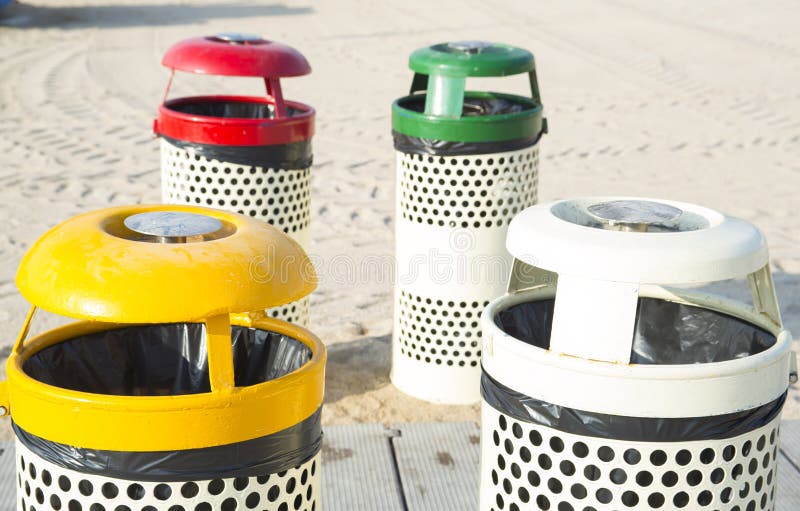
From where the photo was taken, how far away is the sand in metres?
5.47

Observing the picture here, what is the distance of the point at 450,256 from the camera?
13.0 feet

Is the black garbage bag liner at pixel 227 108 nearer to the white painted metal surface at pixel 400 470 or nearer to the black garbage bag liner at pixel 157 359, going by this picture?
the white painted metal surface at pixel 400 470

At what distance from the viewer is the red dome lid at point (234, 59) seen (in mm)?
3758

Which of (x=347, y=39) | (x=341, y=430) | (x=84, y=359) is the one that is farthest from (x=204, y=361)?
(x=347, y=39)

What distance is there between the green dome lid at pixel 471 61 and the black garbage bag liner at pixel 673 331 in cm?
137

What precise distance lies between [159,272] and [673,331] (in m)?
1.34

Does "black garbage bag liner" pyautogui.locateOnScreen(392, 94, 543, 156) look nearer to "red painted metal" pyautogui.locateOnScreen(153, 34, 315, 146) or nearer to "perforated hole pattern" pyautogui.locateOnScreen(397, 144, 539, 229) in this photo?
"perforated hole pattern" pyautogui.locateOnScreen(397, 144, 539, 229)

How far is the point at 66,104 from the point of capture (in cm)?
913

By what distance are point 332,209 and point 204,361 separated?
13.7 feet

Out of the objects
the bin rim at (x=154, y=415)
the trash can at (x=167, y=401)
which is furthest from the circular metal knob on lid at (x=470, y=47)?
the bin rim at (x=154, y=415)

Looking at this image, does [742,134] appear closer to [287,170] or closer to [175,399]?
[287,170]

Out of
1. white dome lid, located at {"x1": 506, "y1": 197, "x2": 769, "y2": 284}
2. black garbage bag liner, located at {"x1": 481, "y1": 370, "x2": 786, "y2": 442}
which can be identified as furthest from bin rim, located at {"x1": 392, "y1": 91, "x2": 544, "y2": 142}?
black garbage bag liner, located at {"x1": 481, "y1": 370, "x2": 786, "y2": 442}

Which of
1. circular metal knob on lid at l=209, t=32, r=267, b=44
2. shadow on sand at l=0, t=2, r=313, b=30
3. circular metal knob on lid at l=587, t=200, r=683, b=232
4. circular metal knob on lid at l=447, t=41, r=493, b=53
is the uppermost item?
circular metal knob on lid at l=447, t=41, r=493, b=53

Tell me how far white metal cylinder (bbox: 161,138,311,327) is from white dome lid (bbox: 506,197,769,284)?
1.80m
